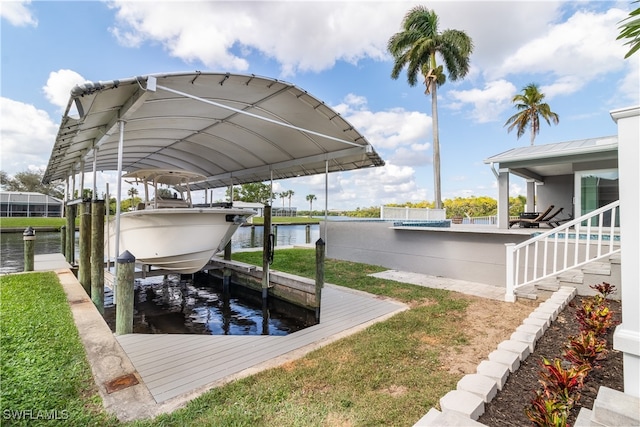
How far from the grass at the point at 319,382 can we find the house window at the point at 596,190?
259 inches

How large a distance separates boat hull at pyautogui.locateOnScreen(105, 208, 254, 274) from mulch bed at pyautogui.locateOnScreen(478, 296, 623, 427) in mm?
4984

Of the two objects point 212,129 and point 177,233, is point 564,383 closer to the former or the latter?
point 177,233

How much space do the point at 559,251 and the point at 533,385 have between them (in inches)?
197

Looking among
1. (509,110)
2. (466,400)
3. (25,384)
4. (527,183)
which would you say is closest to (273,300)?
(25,384)

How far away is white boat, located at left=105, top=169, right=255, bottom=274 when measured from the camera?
5.54 m

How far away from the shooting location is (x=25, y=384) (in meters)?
2.56

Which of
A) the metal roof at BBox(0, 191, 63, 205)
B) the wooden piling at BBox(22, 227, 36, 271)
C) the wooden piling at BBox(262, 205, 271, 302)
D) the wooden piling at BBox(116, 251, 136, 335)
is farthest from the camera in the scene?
the metal roof at BBox(0, 191, 63, 205)

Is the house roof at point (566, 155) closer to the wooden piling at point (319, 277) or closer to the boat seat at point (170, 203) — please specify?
the wooden piling at point (319, 277)

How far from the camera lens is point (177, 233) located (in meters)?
5.61

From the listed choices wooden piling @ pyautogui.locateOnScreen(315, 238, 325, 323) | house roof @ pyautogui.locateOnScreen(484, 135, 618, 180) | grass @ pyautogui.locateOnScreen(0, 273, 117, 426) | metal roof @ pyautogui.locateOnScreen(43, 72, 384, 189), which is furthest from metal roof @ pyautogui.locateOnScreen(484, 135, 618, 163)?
grass @ pyautogui.locateOnScreen(0, 273, 117, 426)

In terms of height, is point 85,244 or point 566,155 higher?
point 566,155

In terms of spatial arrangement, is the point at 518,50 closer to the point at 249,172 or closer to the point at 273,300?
the point at 249,172

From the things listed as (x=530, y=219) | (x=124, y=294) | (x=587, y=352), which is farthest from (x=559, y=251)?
(x=124, y=294)

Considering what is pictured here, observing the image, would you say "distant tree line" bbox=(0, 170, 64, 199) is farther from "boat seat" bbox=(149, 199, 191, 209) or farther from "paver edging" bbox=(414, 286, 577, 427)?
"paver edging" bbox=(414, 286, 577, 427)
